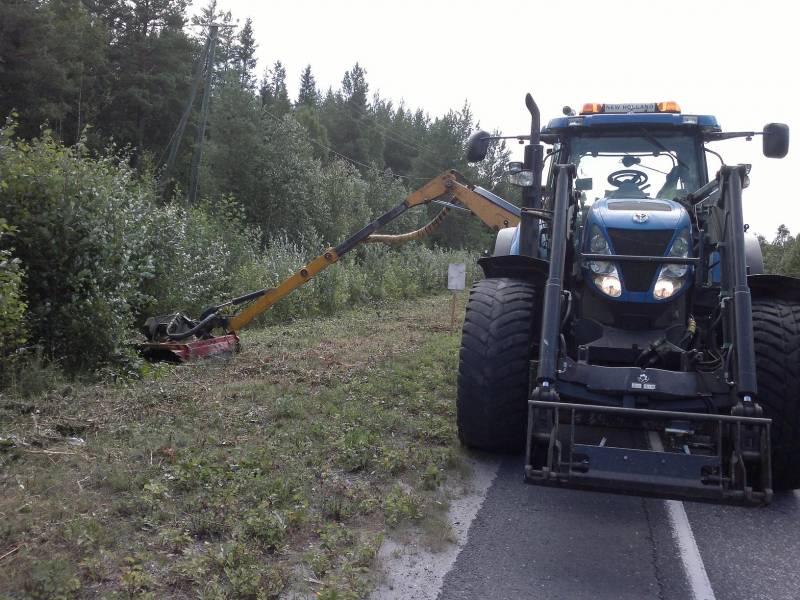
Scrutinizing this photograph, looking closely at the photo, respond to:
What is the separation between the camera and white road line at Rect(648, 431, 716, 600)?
3.91m

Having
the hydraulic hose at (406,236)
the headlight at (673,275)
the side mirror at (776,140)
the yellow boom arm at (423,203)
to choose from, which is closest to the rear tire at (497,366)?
the headlight at (673,275)

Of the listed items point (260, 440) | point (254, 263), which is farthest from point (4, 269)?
point (254, 263)

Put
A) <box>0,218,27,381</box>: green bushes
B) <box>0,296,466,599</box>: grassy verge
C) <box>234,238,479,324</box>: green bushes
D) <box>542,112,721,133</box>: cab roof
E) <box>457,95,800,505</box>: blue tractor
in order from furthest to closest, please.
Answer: <box>234,238,479,324</box>: green bushes
<box>542,112,721,133</box>: cab roof
<box>0,218,27,381</box>: green bushes
<box>457,95,800,505</box>: blue tractor
<box>0,296,466,599</box>: grassy verge

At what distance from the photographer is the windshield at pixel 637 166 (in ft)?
22.5

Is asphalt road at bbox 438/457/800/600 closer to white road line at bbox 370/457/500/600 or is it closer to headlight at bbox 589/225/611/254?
white road line at bbox 370/457/500/600

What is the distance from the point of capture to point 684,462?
4.12m

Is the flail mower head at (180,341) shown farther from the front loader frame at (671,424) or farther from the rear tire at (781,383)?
the rear tire at (781,383)

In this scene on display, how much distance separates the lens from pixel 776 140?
6301 millimetres

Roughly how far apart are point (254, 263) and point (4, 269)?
30.0 feet

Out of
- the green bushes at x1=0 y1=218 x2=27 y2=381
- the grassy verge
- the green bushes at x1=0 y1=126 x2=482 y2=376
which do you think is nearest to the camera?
the grassy verge

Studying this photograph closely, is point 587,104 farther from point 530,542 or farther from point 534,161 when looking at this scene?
point 530,542

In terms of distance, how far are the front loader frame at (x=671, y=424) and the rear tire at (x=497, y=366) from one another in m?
0.50

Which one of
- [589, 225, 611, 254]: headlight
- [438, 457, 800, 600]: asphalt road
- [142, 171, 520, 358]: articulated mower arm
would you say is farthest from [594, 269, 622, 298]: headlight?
[142, 171, 520, 358]: articulated mower arm

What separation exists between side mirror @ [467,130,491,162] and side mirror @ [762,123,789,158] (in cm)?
238
